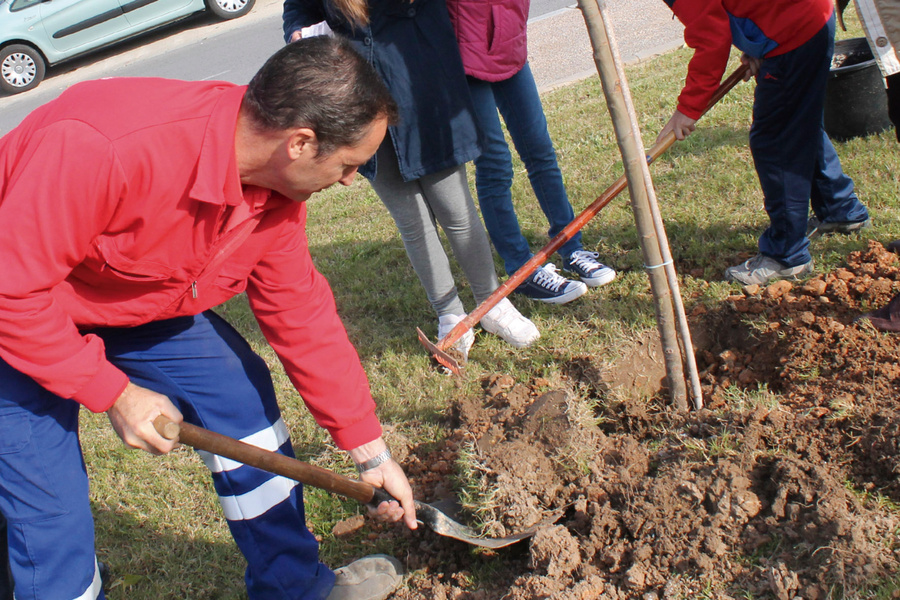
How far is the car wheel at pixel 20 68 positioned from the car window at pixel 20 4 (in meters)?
0.58

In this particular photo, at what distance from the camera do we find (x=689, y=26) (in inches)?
113

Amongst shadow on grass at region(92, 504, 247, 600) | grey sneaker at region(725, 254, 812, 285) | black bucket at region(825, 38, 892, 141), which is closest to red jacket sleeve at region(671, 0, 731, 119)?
grey sneaker at region(725, 254, 812, 285)

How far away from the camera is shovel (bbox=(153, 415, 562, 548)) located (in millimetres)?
1891

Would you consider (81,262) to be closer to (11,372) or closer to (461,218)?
(11,372)

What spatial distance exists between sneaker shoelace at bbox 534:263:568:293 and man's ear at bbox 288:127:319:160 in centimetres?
220

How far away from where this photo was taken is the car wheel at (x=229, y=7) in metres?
11.9

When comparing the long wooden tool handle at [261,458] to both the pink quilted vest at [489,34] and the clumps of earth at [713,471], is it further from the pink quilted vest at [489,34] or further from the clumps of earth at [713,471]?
the pink quilted vest at [489,34]

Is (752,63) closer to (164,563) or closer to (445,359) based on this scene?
(445,359)

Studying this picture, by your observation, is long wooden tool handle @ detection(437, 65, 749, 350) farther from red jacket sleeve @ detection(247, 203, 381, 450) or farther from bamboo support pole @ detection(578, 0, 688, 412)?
red jacket sleeve @ detection(247, 203, 381, 450)

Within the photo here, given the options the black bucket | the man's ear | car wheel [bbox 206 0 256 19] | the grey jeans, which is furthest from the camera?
car wheel [bbox 206 0 256 19]


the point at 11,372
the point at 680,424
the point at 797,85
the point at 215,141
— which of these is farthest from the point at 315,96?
the point at 797,85

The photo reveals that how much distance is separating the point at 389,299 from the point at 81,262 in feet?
8.21

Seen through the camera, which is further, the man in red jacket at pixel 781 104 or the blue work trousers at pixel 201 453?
the man in red jacket at pixel 781 104

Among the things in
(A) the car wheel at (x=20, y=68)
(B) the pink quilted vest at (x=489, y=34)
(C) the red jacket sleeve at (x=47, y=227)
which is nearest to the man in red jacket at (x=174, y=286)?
(C) the red jacket sleeve at (x=47, y=227)
